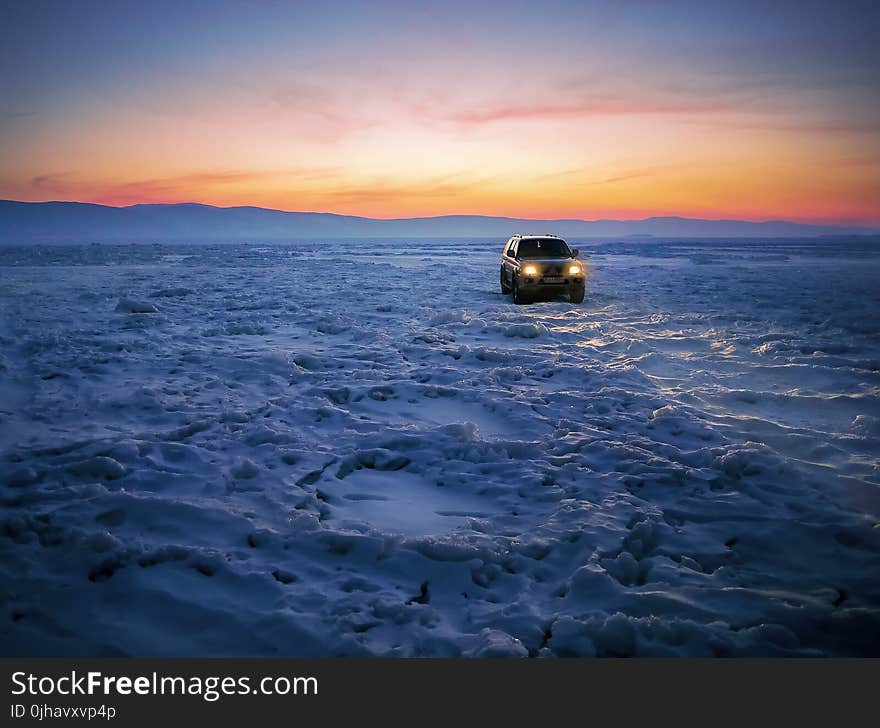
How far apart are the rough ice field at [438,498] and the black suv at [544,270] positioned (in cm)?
492

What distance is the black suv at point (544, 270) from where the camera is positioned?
13.6m

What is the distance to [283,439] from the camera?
16.5 feet

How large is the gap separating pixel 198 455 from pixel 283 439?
80 centimetres

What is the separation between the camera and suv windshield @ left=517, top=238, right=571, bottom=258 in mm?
14406

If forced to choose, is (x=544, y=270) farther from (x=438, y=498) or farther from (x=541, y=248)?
(x=438, y=498)

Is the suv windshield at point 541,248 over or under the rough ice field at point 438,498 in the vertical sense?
over

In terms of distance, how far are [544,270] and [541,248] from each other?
50.7 inches

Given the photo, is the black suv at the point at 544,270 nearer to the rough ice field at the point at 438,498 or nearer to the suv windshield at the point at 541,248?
the suv windshield at the point at 541,248

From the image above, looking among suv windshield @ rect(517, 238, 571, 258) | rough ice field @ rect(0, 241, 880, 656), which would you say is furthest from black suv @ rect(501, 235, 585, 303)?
rough ice field @ rect(0, 241, 880, 656)

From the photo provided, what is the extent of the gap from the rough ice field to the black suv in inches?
194

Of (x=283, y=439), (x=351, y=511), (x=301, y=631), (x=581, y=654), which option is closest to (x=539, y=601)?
(x=581, y=654)

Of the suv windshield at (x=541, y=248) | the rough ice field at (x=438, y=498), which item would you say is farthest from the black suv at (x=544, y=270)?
the rough ice field at (x=438, y=498)

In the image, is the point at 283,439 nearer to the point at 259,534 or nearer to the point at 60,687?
the point at 259,534

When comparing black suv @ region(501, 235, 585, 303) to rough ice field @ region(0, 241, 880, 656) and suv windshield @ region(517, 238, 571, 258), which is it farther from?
rough ice field @ region(0, 241, 880, 656)
